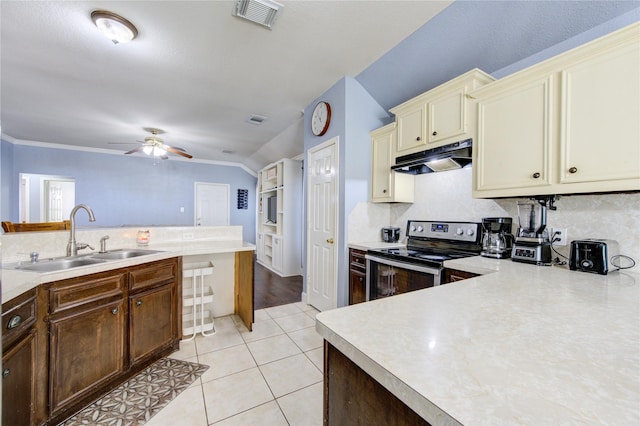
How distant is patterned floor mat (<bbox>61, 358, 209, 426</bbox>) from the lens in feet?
5.11

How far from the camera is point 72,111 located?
3.77 metres

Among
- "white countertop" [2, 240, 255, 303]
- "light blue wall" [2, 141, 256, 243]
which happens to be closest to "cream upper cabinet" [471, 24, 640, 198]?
"white countertop" [2, 240, 255, 303]

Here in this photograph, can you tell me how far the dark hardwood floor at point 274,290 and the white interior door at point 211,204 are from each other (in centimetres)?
265

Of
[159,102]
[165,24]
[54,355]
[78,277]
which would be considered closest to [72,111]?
[159,102]

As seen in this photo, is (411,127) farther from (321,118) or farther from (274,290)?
(274,290)

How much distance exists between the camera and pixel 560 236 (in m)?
1.78

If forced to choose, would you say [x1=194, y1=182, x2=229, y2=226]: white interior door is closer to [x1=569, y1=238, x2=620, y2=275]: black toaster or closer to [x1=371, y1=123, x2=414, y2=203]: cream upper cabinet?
[x1=371, y1=123, x2=414, y2=203]: cream upper cabinet

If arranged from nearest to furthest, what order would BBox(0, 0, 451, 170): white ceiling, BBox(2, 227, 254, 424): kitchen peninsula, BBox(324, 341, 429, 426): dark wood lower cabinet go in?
1. BBox(324, 341, 429, 426): dark wood lower cabinet
2. BBox(2, 227, 254, 424): kitchen peninsula
3. BBox(0, 0, 451, 170): white ceiling

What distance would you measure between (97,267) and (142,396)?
35.2 inches

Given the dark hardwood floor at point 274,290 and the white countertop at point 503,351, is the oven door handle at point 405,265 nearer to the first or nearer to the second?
the white countertop at point 503,351

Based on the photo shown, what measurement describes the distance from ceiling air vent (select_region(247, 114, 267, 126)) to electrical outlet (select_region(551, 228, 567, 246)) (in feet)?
12.0

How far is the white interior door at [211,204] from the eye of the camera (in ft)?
22.5

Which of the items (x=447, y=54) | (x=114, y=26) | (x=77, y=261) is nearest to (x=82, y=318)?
(x=77, y=261)

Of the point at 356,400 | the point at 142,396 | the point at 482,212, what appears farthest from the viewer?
the point at 482,212
